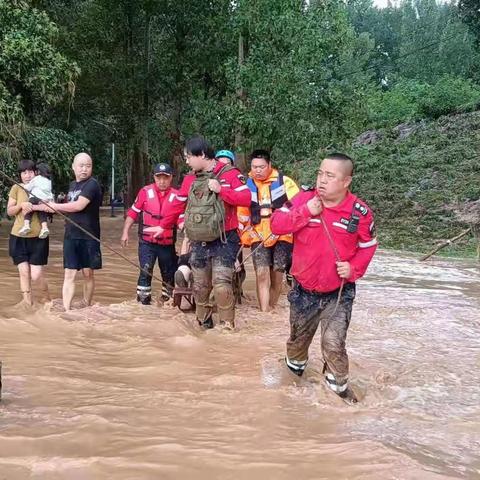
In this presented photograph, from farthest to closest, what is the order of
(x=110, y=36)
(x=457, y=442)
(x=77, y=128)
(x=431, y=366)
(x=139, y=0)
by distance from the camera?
(x=77, y=128) → (x=110, y=36) → (x=139, y=0) → (x=431, y=366) → (x=457, y=442)

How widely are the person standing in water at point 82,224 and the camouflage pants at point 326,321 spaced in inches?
136

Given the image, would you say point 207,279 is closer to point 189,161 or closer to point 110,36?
point 189,161

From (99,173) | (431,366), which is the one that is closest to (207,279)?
(431,366)

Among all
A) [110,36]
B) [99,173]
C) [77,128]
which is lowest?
[99,173]

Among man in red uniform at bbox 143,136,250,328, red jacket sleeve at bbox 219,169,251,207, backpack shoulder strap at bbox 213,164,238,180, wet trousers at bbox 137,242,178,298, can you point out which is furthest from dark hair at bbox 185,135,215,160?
wet trousers at bbox 137,242,178,298

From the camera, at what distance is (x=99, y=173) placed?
41.4m

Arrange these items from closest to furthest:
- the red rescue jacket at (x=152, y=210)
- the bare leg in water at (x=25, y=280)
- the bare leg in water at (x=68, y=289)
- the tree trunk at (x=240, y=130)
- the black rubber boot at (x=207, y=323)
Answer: the black rubber boot at (x=207, y=323), the bare leg in water at (x=68, y=289), the bare leg in water at (x=25, y=280), the red rescue jacket at (x=152, y=210), the tree trunk at (x=240, y=130)

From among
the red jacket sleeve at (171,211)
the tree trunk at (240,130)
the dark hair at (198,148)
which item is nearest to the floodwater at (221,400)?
the red jacket sleeve at (171,211)

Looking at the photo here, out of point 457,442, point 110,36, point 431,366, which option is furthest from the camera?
point 110,36

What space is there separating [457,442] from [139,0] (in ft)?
66.4

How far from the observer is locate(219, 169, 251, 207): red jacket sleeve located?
684 cm

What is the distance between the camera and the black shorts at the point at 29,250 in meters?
8.14

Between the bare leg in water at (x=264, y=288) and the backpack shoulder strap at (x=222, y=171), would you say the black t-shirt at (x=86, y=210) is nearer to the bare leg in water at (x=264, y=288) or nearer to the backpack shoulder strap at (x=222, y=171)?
the backpack shoulder strap at (x=222, y=171)

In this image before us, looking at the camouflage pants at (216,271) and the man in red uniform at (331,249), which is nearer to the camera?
the man in red uniform at (331,249)
